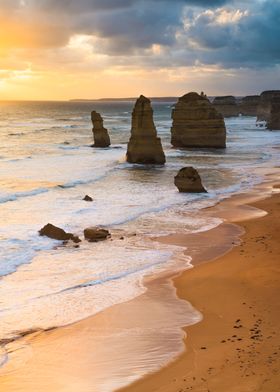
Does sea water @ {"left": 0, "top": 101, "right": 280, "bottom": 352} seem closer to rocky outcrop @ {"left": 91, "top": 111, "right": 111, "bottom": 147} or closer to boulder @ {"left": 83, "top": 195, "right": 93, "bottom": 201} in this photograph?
boulder @ {"left": 83, "top": 195, "right": 93, "bottom": 201}

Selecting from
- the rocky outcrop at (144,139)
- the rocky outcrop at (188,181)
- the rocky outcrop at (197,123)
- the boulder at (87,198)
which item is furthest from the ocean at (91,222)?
the rocky outcrop at (197,123)

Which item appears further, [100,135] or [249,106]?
[249,106]

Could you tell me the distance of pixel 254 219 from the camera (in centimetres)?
2297

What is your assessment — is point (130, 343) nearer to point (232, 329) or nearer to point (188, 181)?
point (232, 329)

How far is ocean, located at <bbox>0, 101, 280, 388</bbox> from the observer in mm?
13008

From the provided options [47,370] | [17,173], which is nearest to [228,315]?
[47,370]

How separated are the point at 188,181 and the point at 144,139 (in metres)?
14.4

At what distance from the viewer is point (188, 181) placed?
29453 mm

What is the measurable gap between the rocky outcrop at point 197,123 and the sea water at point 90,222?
268 inches

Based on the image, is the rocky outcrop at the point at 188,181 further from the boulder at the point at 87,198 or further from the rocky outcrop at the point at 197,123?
the rocky outcrop at the point at 197,123

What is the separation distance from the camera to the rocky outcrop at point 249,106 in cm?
14525

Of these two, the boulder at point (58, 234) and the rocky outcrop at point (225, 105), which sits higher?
the rocky outcrop at point (225, 105)

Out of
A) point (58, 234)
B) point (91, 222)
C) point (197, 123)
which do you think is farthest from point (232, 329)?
point (197, 123)

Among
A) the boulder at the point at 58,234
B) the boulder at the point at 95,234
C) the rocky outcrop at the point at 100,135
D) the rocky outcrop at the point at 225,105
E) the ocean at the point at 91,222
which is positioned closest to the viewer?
the ocean at the point at 91,222
